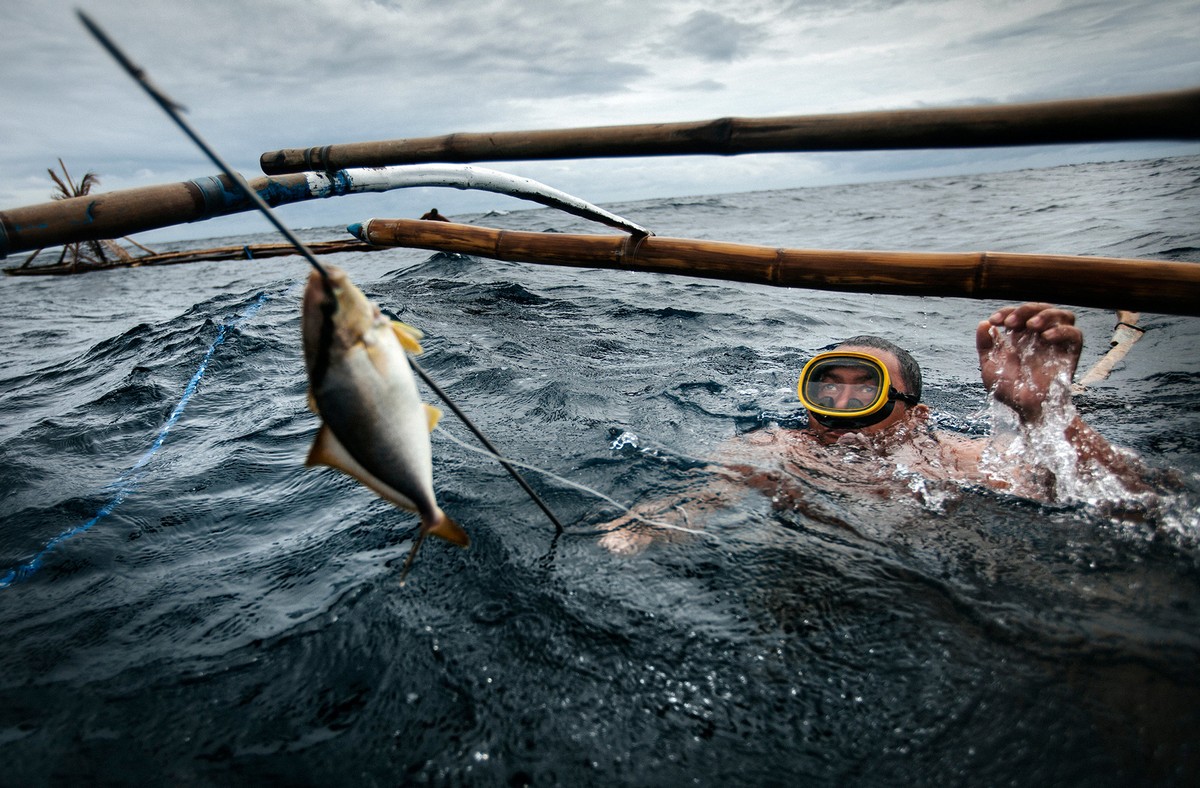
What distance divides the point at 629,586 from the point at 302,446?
314 cm

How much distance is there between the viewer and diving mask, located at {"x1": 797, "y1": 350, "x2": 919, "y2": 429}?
392 cm

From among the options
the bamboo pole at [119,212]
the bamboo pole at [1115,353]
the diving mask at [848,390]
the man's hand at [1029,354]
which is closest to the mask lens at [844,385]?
the diving mask at [848,390]

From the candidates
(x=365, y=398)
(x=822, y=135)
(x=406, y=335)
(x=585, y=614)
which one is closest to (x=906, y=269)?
(x=822, y=135)

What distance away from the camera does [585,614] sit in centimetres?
254

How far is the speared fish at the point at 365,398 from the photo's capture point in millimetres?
1514

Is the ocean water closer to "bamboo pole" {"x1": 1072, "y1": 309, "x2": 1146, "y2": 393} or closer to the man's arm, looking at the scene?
"bamboo pole" {"x1": 1072, "y1": 309, "x2": 1146, "y2": 393}

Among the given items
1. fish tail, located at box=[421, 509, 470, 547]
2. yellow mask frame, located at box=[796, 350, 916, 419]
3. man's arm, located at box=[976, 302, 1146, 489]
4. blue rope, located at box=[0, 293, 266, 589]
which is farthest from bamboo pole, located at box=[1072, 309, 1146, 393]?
blue rope, located at box=[0, 293, 266, 589]

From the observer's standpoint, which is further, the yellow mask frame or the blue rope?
the yellow mask frame

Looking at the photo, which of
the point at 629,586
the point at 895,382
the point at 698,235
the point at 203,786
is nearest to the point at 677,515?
the point at 629,586

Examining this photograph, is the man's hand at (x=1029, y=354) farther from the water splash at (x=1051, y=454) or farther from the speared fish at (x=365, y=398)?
the speared fish at (x=365, y=398)

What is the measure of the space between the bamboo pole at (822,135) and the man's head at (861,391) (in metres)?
1.80

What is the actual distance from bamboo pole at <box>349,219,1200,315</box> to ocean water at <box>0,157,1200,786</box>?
1052 mm

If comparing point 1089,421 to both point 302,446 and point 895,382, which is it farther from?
point 302,446

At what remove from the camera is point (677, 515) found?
3.33 meters
